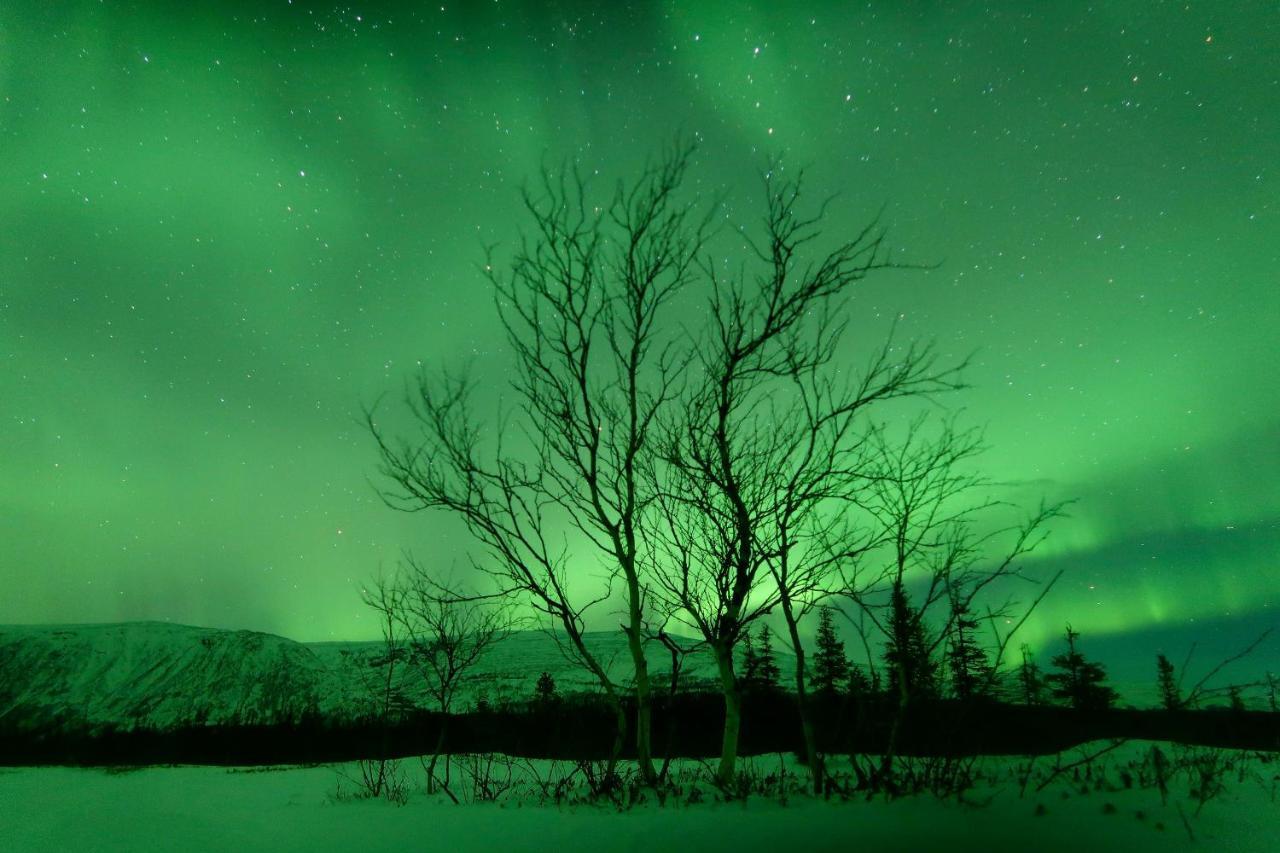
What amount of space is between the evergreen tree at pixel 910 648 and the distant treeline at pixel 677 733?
0.20 metres

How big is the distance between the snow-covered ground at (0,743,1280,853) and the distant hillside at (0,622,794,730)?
110m

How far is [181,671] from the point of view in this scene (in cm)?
14600

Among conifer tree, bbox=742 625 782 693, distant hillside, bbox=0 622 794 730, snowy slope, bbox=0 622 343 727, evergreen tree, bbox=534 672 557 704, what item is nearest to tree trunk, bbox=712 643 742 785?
conifer tree, bbox=742 625 782 693

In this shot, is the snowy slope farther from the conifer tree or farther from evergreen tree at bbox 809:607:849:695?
evergreen tree at bbox 809:607:849:695

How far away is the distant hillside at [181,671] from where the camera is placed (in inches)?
4845

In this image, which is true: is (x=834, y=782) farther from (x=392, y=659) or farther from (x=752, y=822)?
(x=392, y=659)

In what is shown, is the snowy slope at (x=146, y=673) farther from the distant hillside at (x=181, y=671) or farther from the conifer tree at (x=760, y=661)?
the conifer tree at (x=760, y=661)

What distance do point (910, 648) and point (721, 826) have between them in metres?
3.20

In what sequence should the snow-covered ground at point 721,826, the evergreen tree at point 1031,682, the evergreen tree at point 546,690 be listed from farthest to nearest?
the evergreen tree at point 546,690 < the evergreen tree at point 1031,682 < the snow-covered ground at point 721,826

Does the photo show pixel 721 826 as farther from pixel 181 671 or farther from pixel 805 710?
pixel 181 671

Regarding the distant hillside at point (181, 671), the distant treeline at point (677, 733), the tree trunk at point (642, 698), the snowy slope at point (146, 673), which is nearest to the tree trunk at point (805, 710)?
the distant treeline at point (677, 733)

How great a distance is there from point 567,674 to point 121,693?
A: 102543 millimetres

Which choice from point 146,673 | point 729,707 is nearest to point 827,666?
point 729,707

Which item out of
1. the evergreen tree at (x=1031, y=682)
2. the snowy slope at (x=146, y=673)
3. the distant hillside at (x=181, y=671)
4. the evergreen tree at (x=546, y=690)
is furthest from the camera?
the snowy slope at (x=146, y=673)
